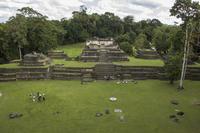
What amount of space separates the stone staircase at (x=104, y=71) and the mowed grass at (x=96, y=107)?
1.75 metres

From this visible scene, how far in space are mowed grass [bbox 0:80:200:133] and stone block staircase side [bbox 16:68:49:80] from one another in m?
1.18

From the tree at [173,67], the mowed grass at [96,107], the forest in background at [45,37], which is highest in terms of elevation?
the forest in background at [45,37]

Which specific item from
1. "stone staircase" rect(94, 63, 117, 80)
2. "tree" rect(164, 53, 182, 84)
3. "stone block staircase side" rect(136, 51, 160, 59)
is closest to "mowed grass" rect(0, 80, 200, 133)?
"tree" rect(164, 53, 182, 84)

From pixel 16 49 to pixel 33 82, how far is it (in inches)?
542

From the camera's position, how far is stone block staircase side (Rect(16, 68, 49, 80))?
1155 inches

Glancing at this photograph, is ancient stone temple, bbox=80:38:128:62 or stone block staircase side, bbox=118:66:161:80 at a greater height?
ancient stone temple, bbox=80:38:128:62

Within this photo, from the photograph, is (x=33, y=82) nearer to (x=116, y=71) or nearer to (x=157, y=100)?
(x=116, y=71)

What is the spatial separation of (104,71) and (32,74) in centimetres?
784

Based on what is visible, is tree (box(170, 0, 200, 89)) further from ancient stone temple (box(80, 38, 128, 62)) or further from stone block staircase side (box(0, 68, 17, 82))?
stone block staircase side (box(0, 68, 17, 82))

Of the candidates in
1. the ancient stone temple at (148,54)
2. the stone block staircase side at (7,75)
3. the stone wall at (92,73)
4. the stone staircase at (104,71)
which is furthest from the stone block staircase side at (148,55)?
the stone block staircase side at (7,75)

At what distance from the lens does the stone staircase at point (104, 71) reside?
Result: 29.5 metres

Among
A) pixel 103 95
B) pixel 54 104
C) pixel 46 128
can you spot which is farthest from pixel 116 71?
pixel 46 128

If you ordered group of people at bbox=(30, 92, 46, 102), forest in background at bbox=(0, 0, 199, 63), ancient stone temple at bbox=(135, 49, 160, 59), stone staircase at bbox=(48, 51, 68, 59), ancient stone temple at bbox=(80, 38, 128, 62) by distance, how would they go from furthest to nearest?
stone staircase at bbox=(48, 51, 68, 59) < ancient stone temple at bbox=(135, 49, 160, 59) < ancient stone temple at bbox=(80, 38, 128, 62) < forest in background at bbox=(0, 0, 199, 63) < group of people at bbox=(30, 92, 46, 102)

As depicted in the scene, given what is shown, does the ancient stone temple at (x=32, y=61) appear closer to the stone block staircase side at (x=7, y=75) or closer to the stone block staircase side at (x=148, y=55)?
the stone block staircase side at (x=7, y=75)
